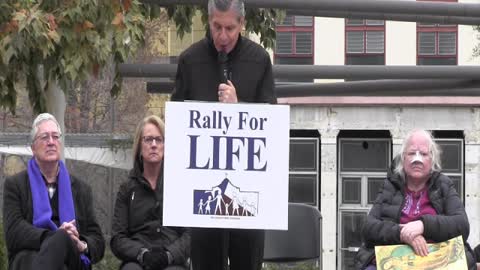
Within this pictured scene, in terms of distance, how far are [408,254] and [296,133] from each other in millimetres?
26791

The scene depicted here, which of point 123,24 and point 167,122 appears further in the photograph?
point 123,24

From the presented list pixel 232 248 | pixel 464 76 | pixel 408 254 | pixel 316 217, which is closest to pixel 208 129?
pixel 232 248

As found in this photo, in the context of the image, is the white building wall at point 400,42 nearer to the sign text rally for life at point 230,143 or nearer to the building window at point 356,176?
the building window at point 356,176

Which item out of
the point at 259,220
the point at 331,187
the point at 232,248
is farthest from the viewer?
the point at 331,187

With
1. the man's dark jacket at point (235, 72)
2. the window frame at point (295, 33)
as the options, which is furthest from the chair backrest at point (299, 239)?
the window frame at point (295, 33)

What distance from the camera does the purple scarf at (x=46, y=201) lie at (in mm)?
6750

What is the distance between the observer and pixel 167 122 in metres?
5.38

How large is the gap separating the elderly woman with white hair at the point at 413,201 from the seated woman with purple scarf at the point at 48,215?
1.61 m

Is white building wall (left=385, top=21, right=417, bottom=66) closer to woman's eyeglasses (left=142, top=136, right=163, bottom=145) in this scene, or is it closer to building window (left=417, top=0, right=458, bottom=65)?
building window (left=417, top=0, right=458, bottom=65)

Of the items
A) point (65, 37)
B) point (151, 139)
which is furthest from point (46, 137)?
point (65, 37)

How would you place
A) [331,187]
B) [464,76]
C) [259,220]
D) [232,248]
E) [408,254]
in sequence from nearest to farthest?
[259,220]
[232,248]
[408,254]
[464,76]
[331,187]

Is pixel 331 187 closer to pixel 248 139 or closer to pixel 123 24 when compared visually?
pixel 123 24

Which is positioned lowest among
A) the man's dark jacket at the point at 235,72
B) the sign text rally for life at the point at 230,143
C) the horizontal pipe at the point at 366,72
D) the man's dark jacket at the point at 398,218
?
the man's dark jacket at the point at 398,218

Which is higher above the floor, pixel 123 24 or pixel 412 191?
pixel 123 24
